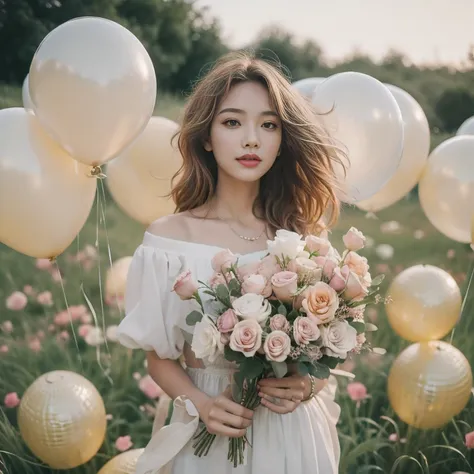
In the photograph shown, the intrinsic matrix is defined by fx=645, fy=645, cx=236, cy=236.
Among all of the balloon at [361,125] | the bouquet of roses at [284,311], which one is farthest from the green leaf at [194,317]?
the balloon at [361,125]

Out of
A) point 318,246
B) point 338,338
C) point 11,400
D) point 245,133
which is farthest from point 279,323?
point 11,400

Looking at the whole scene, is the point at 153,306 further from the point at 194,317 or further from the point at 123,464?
the point at 123,464

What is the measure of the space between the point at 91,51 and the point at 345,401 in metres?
2.17

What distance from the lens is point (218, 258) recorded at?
1646 millimetres

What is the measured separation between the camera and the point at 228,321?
1.55 meters

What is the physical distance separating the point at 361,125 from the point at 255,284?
3.47 feet

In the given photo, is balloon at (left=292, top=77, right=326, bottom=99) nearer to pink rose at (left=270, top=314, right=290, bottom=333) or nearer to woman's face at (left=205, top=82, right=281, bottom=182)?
woman's face at (left=205, top=82, right=281, bottom=182)

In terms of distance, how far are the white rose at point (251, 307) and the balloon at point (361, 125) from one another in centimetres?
97

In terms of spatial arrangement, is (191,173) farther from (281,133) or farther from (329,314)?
(329,314)

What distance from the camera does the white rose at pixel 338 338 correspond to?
5.12 feet

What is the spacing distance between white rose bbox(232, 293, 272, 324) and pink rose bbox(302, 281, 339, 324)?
0.32 feet

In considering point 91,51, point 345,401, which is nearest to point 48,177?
point 91,51

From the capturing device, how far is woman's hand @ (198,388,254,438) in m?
1.71

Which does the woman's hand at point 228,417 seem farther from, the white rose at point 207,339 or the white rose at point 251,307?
the white rose at point 251,307
